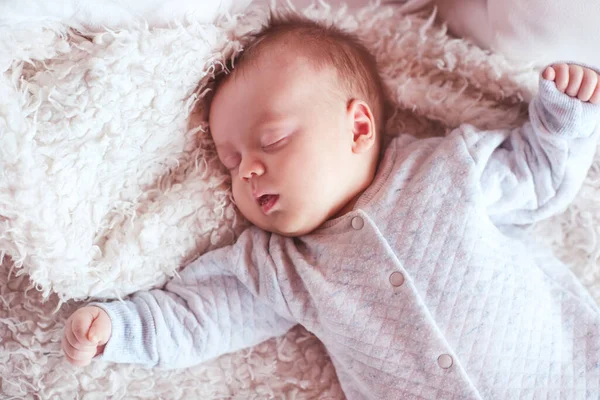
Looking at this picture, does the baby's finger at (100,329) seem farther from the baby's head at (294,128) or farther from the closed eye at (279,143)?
the closed eye at (279,143)

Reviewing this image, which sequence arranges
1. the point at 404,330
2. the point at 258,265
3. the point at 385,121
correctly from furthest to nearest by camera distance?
the point at 385,121 < the point at 258,265 < the point at 404,330

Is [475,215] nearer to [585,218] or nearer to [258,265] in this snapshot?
[585,218]

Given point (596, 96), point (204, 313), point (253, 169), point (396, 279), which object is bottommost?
point (204, 313)

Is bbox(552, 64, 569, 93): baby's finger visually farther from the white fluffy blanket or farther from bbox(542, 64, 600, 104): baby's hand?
the white fluffy blanket

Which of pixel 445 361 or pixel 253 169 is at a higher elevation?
pixel 253 169

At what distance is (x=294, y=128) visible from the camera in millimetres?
1176

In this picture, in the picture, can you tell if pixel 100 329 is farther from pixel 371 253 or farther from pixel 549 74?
pixel 549 74

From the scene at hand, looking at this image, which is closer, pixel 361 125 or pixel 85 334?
pixel 85 334

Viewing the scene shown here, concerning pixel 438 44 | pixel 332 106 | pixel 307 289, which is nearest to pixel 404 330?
pixel 307 289

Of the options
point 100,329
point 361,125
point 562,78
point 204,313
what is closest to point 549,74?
point 562,78

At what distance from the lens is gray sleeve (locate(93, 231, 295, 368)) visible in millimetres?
1172

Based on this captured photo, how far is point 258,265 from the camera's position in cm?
126

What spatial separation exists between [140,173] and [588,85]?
91cm

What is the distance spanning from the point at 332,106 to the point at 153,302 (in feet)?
1.77
